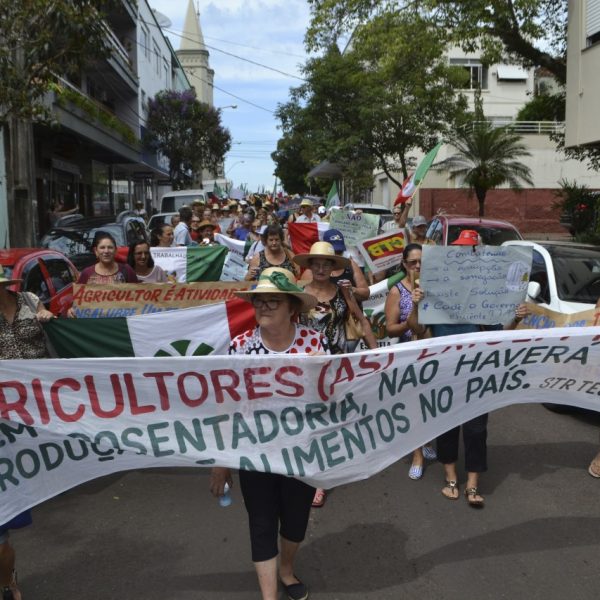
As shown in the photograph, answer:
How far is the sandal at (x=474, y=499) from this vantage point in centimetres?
479

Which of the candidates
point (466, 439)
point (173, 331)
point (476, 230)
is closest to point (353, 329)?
point (466, 439)

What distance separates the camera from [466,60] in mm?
43031

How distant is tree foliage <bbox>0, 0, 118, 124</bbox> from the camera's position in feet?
35.8

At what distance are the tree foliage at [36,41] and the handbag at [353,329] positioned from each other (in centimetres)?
840

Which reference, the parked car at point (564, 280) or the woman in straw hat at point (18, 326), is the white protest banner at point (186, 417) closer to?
the woman in straw hat at point (18, 326)

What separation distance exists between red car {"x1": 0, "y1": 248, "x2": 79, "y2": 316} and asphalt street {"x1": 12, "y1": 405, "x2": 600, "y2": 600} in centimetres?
272

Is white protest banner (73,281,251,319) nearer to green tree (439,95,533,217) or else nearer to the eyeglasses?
the eyeglasses

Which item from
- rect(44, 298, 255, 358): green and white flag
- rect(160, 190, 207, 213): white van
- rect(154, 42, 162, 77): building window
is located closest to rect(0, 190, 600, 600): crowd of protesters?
rect(44, 298, 255, 358): green and white flag

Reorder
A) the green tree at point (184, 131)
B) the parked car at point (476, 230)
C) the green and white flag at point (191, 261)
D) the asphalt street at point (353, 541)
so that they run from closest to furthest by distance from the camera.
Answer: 1. the asphalt street at point (353, 541)
2. the green and white flag at point (191, 261)
3. the parked car at point (476, 230)
4. the green tree at point (184, 131)

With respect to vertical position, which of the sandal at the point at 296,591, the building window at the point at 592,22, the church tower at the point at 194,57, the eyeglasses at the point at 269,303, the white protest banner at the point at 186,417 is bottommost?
the sandal at the point at 296,591

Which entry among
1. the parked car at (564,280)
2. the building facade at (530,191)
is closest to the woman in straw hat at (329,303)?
the parked car at (564,280)

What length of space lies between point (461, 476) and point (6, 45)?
33.0ft

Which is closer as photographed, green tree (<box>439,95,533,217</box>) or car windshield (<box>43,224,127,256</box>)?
car windshield (<box>43,224,127,256</box>)

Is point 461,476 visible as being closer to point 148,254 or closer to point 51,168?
point 148,254
